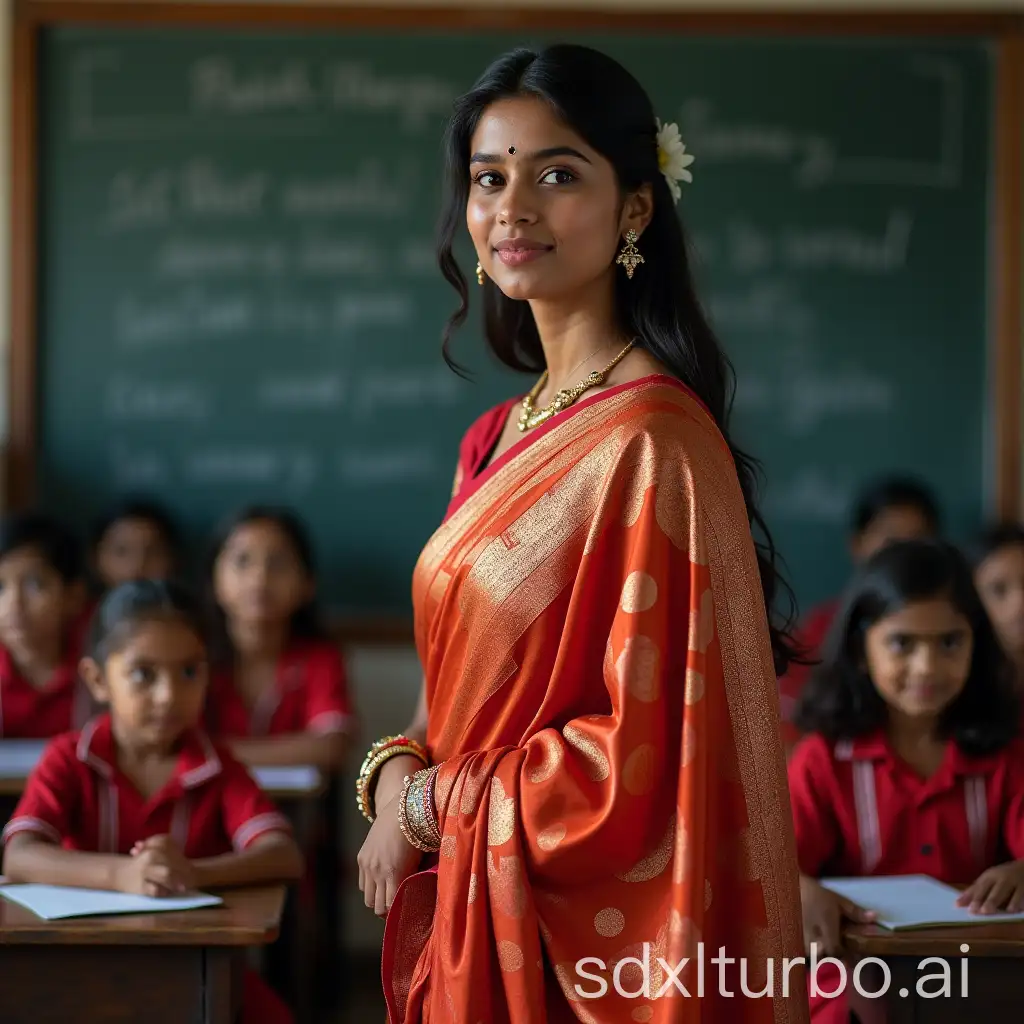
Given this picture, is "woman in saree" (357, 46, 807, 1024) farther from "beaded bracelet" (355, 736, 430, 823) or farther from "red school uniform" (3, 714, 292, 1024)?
"red school uniform" (3, 714, 292, 1024)

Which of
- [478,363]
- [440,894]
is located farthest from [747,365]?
[440,894]

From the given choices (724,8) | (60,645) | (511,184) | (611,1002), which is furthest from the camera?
(724,8)

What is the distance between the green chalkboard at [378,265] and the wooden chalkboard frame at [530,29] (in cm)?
4

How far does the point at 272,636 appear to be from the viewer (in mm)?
3652

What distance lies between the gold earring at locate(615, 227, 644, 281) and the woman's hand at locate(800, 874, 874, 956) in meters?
0.84

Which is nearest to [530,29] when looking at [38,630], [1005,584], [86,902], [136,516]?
[136,516]

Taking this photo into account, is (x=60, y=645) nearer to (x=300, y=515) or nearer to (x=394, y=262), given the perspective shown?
(x=300, y=515)

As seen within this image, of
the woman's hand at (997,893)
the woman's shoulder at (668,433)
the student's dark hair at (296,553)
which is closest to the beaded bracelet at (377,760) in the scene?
the woman's shoulder at (668,433)

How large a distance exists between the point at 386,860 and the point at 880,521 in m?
2.68

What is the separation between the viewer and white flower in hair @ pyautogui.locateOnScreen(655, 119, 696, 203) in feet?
5.18

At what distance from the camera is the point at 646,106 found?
1552mm

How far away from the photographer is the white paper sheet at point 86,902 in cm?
181

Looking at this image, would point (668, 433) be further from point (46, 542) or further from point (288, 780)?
point (46, 542)

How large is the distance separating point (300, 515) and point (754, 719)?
277cm
